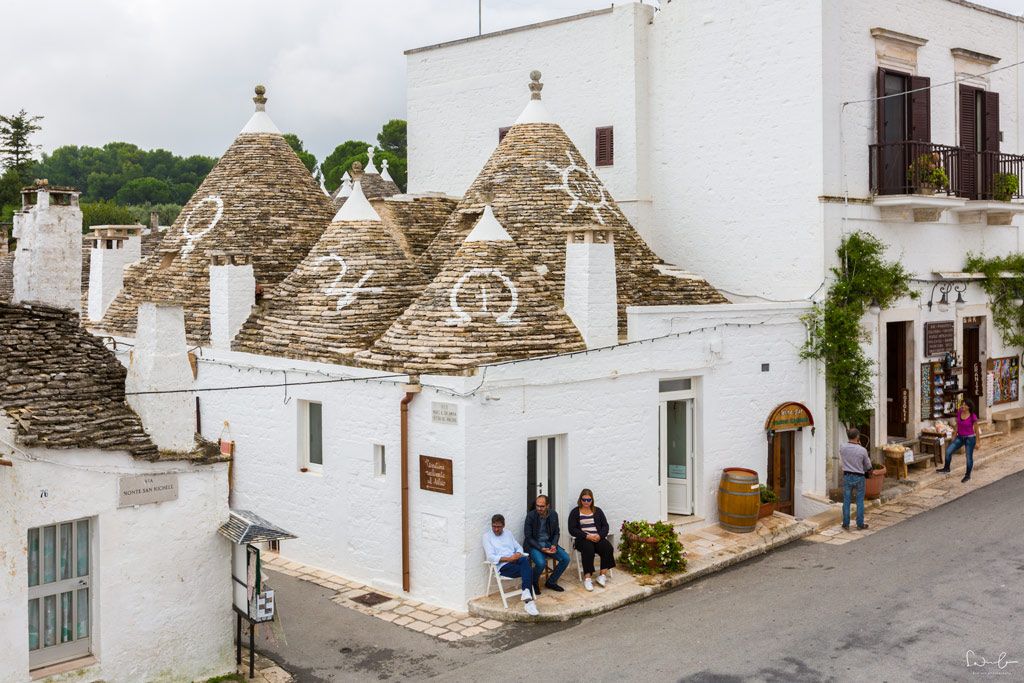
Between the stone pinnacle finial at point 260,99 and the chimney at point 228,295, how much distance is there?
4.28 metres

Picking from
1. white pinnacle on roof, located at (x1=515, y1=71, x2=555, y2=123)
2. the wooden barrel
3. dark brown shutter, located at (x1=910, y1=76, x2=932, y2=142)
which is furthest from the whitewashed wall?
dark brown shutter, located at (x1=910, y1=76, x2=932, y2=142)

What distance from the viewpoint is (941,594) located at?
12.4 m

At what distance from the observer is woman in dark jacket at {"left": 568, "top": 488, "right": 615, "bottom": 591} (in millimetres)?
13008

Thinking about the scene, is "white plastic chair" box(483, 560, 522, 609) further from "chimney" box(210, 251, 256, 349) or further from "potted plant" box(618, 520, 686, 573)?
"chimney" box(210, 251, 256, 349)

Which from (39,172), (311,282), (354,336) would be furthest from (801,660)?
(39,172)

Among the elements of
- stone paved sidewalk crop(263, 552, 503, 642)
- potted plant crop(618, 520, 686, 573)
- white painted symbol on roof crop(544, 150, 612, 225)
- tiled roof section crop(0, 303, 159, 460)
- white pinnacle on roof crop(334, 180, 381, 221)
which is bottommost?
stone paved sidewalk crop(263, 552, 503, 642)

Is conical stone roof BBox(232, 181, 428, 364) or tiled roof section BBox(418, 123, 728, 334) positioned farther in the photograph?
tiled roof section BBox(418, 123, 728, 334)

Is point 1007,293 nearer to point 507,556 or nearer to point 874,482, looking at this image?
point 874,482

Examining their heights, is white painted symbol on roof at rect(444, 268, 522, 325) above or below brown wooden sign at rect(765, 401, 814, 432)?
above

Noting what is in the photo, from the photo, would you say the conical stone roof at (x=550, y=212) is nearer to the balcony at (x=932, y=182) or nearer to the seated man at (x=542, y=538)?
the balcony at (x=932, y=182)

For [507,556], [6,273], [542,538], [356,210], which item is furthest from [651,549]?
[6,273]

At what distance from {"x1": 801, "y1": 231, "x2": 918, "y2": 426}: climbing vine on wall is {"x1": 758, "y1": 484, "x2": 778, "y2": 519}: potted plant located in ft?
7.44

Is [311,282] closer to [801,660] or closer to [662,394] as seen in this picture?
[662,394]

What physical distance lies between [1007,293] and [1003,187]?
2.39 meters
